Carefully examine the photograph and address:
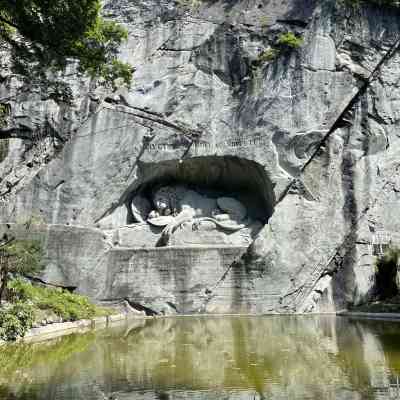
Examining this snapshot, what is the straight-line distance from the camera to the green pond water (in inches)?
179

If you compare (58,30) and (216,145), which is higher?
(216,145)

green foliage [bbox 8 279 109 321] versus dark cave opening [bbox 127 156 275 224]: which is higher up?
dark cave opening [bbox 127 156 275 224]

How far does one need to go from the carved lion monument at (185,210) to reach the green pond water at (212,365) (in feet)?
20.5

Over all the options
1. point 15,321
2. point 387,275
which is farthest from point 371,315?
point 15,321

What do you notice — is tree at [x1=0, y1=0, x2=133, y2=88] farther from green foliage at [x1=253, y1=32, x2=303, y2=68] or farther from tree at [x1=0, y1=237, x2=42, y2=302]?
green foliage at [x1=253, y1=32, x2=303, y2=68]

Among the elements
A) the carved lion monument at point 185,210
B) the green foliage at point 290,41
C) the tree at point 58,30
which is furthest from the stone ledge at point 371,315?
the green foliage at point 290,41

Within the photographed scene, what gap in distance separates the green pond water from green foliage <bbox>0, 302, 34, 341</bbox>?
471 millimetres

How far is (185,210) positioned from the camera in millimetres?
16016

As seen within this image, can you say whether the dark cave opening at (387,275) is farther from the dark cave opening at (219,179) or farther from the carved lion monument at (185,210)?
the carved lion monument at (185,210)

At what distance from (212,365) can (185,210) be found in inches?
408

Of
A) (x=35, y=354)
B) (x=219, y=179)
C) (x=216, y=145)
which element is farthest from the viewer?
(x=219, y=179)

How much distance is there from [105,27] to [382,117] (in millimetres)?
9432

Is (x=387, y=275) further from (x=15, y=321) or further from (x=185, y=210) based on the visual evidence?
(x=15, y=321)

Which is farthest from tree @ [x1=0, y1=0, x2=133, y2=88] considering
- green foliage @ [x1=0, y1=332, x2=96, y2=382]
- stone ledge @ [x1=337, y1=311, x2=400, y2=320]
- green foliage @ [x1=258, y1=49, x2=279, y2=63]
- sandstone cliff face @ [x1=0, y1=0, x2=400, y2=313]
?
green foliage @ [x1=258, y1=49, x2=279, y2=63]
